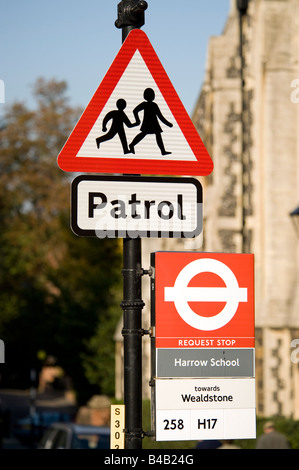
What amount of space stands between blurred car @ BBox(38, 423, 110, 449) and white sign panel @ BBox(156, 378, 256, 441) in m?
8.73

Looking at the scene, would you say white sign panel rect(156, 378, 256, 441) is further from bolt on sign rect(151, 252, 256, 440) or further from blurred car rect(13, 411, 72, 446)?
blurred car rect(13, 411, 72, 446)

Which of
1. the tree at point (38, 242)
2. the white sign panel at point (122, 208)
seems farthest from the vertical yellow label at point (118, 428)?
the tree at point (38, 242)

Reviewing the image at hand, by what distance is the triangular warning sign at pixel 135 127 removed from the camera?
4340 mm

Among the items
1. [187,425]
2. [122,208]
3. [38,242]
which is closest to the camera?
[187,425]

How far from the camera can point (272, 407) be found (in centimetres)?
2052

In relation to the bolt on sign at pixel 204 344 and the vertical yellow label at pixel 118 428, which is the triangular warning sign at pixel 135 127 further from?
the vertical yellow label at pixel 118 428

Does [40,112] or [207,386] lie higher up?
[40,112]

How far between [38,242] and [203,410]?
165 ft

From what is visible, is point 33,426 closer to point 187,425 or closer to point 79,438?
point 79,438

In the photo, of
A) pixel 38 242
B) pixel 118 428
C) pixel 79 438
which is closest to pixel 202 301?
pixel 118 428

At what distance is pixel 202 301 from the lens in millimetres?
4105
